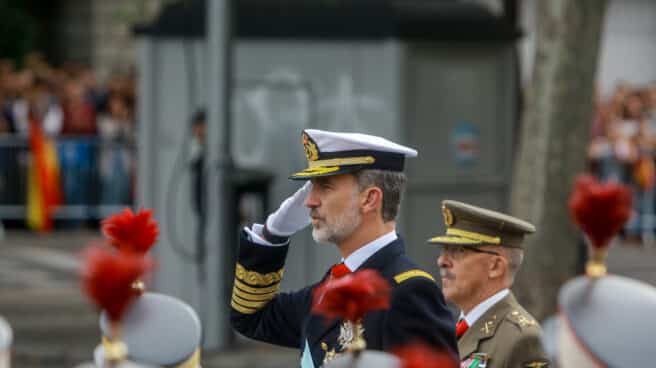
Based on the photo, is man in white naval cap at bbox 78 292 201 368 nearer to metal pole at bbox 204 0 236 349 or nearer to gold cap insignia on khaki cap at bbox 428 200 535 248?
gold cap insignia on khaki cap at bbox 428 200 535 248

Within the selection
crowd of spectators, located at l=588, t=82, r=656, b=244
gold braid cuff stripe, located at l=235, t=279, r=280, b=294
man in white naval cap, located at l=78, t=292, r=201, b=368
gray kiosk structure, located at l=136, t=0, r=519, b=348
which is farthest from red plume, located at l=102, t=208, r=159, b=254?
crowd of spectators, located at l=588, t=82, r=656, b=244

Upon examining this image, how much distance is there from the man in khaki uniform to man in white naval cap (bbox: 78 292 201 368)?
110 cm

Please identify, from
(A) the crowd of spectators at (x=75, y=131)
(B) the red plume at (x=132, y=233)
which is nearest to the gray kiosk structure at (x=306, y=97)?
(A) the crowd of spectators at (x=75, y=131)

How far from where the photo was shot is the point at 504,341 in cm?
461

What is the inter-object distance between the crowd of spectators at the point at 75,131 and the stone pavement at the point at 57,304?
0.59m

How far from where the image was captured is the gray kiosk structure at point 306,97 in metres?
12.0

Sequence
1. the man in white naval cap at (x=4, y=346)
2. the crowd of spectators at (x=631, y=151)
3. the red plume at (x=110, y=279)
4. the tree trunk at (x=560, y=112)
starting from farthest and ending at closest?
the crowd of spectators at (x=631, y=151)
the tree trunk at (x=560, y=112)
the man in white naval cap at (x=4, y=346)
the red plume at (x=110, y=279)

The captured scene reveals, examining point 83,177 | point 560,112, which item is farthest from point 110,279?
point 83,177

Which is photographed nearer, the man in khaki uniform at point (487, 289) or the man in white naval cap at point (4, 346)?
the man in white naval cap at point (4, 346)

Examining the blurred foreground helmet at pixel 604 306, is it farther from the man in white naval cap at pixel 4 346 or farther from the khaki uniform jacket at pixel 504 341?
the khaki uniform jacket at pixel 504 341

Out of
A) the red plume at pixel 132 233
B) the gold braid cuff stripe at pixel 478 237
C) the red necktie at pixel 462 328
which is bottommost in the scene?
the red necktie at pixel 462 328

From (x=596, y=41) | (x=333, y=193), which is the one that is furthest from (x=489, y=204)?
(x=333, y=193)

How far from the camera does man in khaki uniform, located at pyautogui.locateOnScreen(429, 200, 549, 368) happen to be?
4.59 meters

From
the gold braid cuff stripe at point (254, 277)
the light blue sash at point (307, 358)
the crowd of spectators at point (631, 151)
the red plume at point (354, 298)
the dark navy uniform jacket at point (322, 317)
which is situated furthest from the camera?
the crowd of spectators at point (631, 151)
